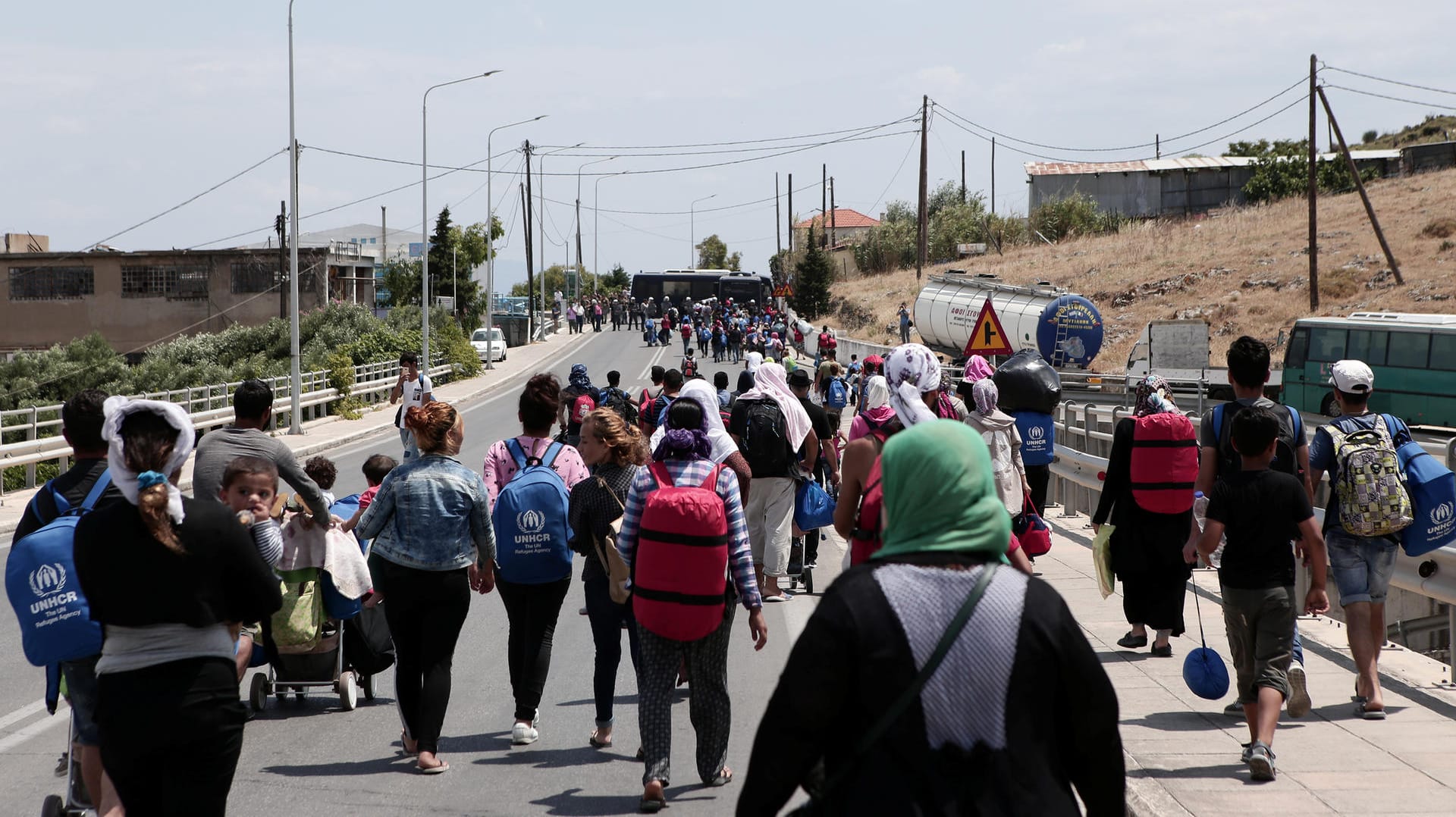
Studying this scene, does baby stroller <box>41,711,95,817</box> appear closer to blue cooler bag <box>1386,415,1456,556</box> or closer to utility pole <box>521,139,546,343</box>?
blue cooler bag <box>1386,415,1456,556</box>

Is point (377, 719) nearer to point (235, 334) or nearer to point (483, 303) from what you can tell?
point (235, 334)

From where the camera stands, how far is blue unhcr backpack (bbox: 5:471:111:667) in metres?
4.91

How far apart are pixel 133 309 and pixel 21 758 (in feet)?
213

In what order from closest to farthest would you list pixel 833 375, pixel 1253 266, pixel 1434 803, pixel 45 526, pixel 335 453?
pixel 45 526, pixel 1434 803, pixel 833 375, pixel 335 453, pixel 1253 266

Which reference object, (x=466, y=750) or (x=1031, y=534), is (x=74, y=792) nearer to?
(x=466, y=750)

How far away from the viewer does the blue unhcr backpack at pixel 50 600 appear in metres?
4.91

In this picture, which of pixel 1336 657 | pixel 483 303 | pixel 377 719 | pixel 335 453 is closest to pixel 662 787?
pixel 377 719

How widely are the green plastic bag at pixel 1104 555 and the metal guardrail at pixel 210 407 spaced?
10032mm

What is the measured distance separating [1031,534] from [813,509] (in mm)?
1905

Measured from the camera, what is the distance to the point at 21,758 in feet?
22.0

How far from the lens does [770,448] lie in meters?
9.91

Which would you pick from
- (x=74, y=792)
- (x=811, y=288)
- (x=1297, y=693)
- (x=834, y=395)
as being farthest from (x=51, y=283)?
(x=1297, y=693)

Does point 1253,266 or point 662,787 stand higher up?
point 1253,266

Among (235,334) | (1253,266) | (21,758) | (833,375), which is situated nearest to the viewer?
(21,758)
